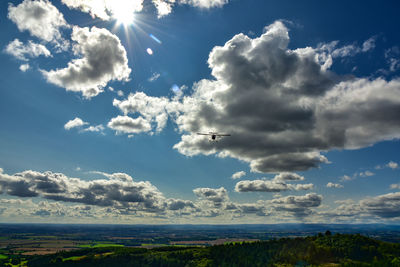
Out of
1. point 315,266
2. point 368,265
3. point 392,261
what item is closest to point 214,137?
point 315,266

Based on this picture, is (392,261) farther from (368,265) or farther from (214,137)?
(214,137)

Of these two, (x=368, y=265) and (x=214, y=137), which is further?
(x=368, y=265)

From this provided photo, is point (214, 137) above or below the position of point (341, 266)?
above

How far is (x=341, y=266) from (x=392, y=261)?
36373mm

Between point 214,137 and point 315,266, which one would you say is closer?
point 214,137

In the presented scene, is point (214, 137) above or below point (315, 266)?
above

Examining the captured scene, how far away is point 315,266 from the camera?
644 ft

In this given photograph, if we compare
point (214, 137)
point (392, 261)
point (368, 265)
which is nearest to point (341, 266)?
point (368, 265)

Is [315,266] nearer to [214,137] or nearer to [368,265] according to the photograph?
[368,265]

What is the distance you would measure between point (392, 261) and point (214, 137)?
178 metres

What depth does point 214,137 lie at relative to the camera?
113m

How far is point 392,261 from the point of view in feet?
620

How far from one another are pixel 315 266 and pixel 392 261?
53600 millimetres

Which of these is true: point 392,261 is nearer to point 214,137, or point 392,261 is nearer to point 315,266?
point 315,266
